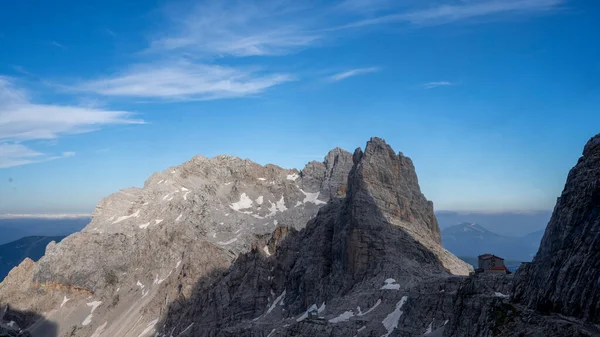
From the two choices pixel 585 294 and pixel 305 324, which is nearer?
pixel 585 294

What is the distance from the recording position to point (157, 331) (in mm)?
166125

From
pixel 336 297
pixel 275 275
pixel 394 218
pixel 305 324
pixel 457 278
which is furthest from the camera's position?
pixel 275 275

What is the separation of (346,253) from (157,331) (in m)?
74.3

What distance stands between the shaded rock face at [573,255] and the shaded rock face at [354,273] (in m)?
29.2

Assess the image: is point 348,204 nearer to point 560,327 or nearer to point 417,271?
point 417,271

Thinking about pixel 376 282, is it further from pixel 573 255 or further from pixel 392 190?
pixel 573 255

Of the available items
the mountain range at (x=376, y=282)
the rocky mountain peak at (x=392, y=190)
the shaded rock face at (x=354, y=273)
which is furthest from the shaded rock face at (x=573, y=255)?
the rocky mountain peak at (x=392, y=190)

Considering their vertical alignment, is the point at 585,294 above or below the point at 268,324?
above

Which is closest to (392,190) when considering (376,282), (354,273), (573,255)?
(354,273)

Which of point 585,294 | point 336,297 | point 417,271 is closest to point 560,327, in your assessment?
point 585,294

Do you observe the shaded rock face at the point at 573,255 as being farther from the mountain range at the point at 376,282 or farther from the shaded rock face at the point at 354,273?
the shaded rock face at the point at 354,273

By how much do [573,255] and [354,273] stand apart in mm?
67876

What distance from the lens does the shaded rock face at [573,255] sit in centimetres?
4778

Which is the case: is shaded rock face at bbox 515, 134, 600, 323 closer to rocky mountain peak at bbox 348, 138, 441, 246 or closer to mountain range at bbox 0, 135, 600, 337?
mountain range at bbox 0, 135, 600, 337
